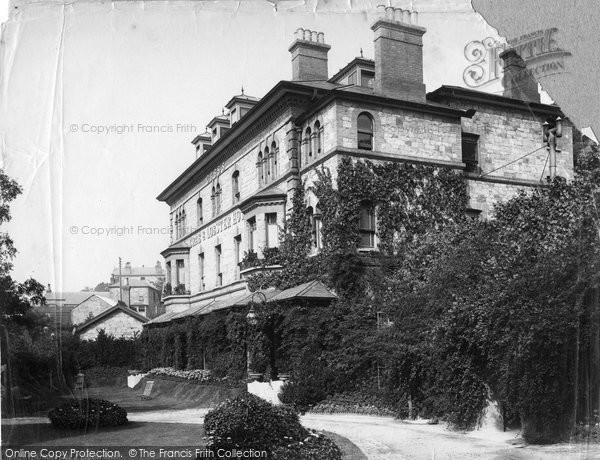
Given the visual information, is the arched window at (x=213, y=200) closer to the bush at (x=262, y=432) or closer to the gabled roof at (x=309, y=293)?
the gabled roof at (x=309, y=293)

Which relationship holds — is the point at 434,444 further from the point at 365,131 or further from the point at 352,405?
the point at 365,131

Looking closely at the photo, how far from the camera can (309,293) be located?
21.7 m

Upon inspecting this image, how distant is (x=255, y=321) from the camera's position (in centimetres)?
2291

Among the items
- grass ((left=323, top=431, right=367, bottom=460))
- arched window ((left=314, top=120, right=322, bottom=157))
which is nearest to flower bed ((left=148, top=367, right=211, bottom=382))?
arched window ((left=314, top=120, right=322, bottom=157))

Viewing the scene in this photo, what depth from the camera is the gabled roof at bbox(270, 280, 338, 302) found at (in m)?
21.6

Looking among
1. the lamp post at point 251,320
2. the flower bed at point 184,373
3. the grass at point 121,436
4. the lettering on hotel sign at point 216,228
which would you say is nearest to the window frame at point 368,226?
the lamp post at point 251,320

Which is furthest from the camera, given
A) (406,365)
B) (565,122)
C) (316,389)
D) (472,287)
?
(565,122)

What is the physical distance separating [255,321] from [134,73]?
38.1ft

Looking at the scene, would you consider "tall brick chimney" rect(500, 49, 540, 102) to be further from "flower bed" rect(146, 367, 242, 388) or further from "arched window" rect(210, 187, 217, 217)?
"flower bed" rect(146, 367, 242, 388)

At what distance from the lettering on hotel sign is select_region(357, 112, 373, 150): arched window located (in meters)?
7.02

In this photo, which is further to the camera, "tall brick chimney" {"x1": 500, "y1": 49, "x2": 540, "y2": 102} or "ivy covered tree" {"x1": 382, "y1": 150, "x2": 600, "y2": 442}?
"tall brick chimney" {"x1": 500, "y1": 49, "x2": 540, "y2": 102}

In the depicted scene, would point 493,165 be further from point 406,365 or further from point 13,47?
point 13,47

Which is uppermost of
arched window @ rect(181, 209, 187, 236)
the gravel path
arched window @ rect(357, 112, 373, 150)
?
arched window @ rect(357, 112, 373, 150)

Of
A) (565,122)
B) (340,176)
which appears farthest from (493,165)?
(340,176)
